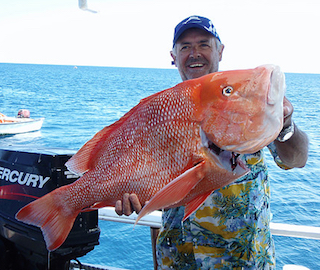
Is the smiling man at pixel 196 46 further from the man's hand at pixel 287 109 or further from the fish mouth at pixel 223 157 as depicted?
the fish mouth at pixel 223 157

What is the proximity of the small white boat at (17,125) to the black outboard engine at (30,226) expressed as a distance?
14027 mm

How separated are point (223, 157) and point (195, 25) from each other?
42.5 inches

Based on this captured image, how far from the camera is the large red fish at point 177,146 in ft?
3.57

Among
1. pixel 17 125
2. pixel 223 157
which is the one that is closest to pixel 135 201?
pixel 223 157

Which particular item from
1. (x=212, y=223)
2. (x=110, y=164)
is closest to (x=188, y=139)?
(x=110, y=164)

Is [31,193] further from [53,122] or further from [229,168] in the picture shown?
[53,122]

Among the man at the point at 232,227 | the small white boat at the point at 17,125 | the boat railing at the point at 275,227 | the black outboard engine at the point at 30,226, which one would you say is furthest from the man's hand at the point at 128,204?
the small white boat at the point at 17,125

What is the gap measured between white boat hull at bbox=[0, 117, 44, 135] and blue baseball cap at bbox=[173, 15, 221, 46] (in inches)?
579

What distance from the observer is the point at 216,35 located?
2031 millimetres

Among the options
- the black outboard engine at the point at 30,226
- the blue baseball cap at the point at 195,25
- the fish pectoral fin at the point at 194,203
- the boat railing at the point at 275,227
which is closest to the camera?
the fish pectoral fin at the point at 194,203

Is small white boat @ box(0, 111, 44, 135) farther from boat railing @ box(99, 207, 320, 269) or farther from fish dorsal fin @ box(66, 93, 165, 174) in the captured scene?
fish dorsal fin @ box(66, 93, 165, 174)

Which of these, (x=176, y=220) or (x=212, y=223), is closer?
(x=212, y=223)

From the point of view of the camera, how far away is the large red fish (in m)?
1.09

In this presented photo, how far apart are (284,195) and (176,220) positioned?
8.71 metres
